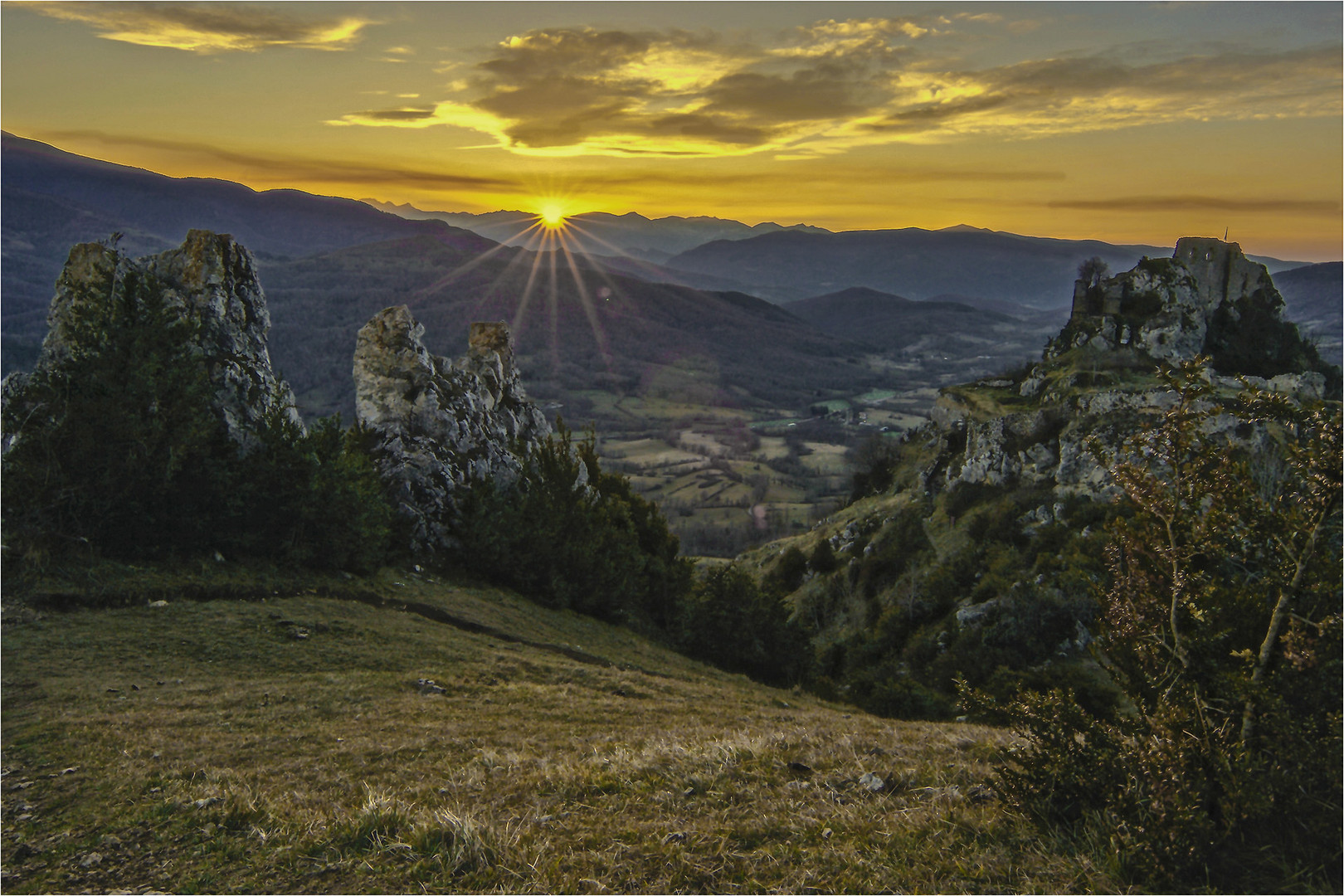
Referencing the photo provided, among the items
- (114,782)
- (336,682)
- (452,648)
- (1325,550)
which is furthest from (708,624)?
(1325,550)

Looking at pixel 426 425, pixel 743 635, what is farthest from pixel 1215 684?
pixel 426 425

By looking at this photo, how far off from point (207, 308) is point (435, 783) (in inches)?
1113

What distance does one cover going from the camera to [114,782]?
9.14 meters

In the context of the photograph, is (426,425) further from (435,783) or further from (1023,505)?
(1023,505)

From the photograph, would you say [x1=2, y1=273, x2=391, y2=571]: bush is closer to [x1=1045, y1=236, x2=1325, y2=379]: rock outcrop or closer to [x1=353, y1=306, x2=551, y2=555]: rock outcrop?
[x1=353, y1=306, x2=551, y2=555]: rock outcrop

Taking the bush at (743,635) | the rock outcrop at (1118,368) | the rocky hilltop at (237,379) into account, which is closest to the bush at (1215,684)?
the rocky hilltop at (237,379)

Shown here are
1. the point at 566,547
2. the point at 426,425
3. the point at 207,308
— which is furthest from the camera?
the point at 426,425

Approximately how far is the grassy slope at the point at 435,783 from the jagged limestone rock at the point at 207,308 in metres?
11.5

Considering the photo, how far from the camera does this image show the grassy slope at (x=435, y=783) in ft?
22.3

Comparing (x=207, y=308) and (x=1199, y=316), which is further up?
(x=1199, y=316)

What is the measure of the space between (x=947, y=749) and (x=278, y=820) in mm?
9192

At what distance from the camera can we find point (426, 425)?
38.5 m

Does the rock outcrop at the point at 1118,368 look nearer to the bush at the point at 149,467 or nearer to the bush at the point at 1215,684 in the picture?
the bush at the point at 149,467

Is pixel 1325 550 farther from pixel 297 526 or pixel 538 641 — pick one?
pixel 297 526
